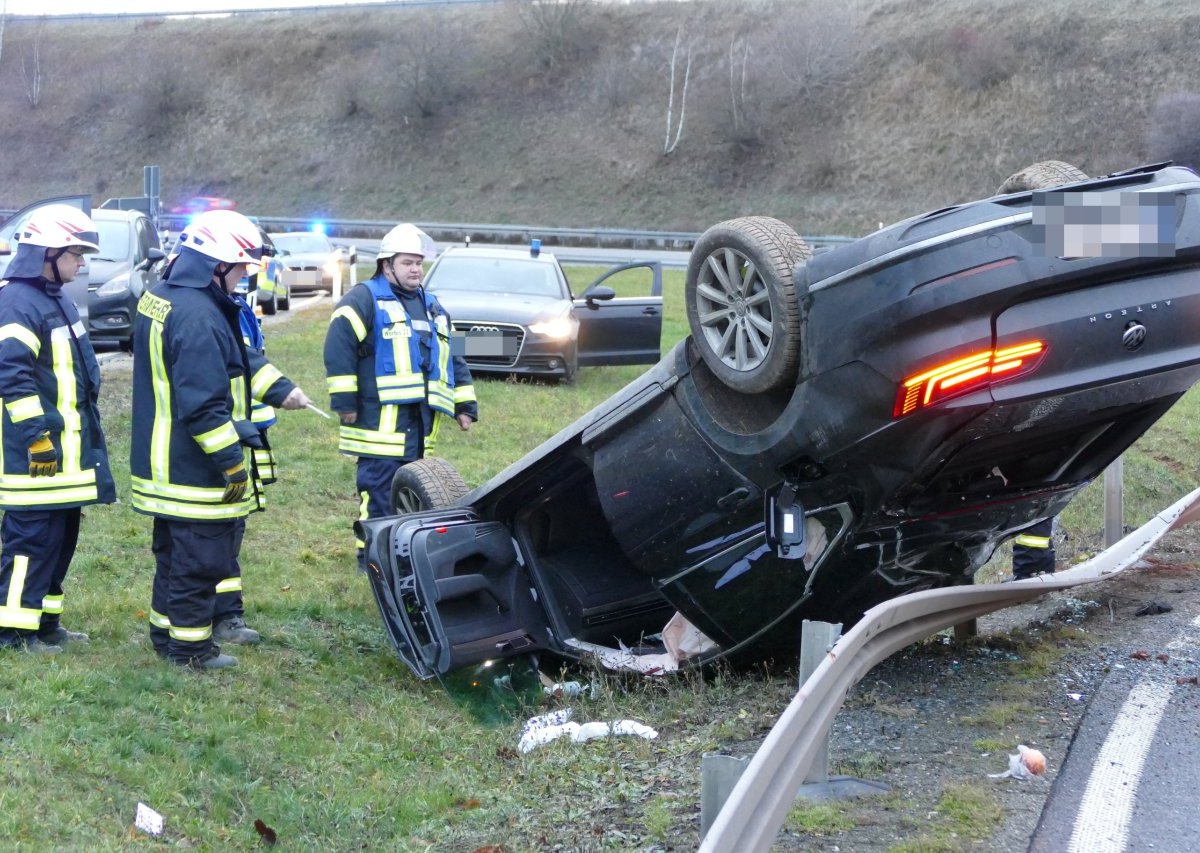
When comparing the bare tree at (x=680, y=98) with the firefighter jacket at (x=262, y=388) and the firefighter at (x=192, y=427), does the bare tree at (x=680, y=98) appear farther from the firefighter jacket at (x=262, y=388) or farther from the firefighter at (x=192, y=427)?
the firefighter at (x=192, y=427)

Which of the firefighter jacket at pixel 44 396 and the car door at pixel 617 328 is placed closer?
the firefighter jacket at pixel 44 396

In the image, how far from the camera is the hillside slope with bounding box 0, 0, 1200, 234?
41.7 meters

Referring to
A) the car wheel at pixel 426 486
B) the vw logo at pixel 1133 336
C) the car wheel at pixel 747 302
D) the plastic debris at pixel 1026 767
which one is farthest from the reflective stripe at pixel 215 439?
the vw logo at pixel 1133 336

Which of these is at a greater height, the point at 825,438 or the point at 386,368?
the point at 825,438

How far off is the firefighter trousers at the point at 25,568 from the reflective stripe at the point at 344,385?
1684 millimetres

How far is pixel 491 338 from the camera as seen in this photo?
44.0 feet

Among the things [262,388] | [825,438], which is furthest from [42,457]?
[825,438]

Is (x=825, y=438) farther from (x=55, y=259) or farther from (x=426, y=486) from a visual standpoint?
(x=55, y=259)

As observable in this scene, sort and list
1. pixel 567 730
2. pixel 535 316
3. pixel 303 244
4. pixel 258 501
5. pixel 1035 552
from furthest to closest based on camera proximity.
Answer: pixel 303 244 → pixel 535 316 → pixel 1035 552 → pixel 258 501 → pixel 567 730

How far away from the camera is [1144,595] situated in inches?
227

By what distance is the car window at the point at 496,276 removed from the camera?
14258 millimetres

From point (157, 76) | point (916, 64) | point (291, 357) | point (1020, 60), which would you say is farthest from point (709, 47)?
point (291, 357)

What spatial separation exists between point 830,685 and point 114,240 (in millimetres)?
13163

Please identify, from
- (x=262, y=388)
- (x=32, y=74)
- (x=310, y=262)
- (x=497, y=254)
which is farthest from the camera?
(x=32, y=74)
